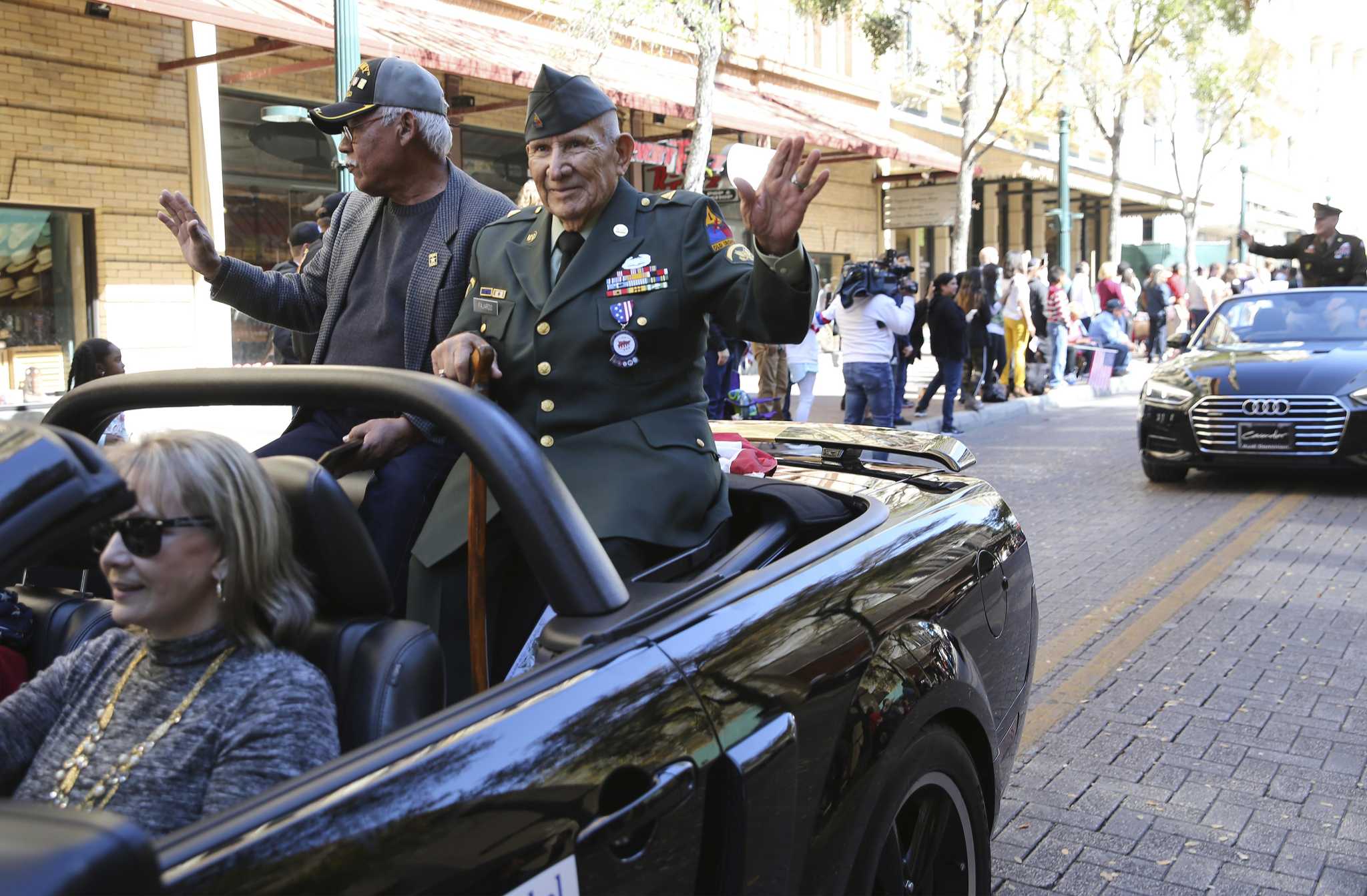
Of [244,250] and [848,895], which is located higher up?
[244,250]

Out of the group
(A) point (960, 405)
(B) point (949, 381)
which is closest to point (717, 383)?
(B) point (949, 381)

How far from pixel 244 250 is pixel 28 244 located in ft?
8.18

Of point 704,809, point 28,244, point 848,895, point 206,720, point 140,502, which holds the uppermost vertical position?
point 28,244

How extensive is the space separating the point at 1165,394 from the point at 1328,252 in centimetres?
439

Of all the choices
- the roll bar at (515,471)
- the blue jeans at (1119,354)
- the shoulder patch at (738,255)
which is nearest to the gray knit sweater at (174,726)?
the roll bar at (515,471)

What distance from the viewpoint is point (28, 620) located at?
2539 mm

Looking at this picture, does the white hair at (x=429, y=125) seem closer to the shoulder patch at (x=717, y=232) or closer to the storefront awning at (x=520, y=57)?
the shoulder patch at (x=717, y=232)

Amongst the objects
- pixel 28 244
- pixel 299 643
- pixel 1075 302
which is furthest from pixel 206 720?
pixel 1075 302

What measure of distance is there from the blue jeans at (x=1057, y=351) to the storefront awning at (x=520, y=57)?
172 inches

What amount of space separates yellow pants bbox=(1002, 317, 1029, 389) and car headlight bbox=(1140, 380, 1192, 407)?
6.33 m

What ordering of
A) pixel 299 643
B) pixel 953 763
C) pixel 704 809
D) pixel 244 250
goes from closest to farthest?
pixel 704 809 < pixel 299 643 < pixel 953 763 < pixel 244 250

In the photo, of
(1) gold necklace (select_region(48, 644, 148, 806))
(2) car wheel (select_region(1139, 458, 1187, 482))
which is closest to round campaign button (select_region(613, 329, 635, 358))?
(1) gold necklace (select_region(48, 644, 148, 806))

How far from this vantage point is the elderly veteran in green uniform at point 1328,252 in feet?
43.1

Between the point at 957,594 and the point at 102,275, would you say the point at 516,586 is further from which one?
the point at 102,275
